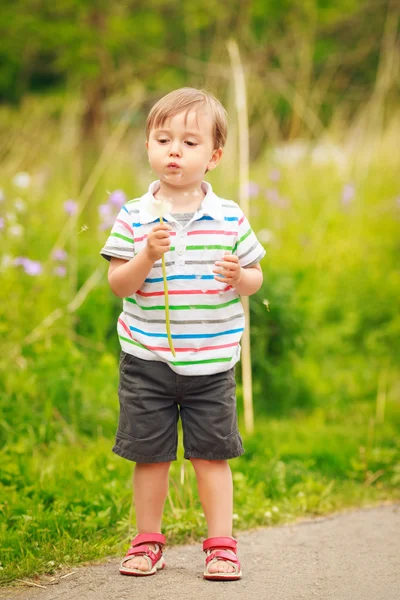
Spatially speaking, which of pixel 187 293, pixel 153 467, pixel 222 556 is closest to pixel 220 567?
pixel 222 556

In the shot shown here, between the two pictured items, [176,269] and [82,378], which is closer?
[176,269]

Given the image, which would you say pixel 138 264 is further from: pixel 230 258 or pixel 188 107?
pixel 188 107

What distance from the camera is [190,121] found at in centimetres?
246

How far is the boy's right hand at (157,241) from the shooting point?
2.33m

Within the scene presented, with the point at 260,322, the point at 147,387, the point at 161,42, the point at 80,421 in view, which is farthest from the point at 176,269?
the point at 161,42

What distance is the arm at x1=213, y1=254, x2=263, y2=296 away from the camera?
7.95 feet

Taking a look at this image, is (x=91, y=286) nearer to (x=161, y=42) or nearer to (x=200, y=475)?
(x=200, y=475)

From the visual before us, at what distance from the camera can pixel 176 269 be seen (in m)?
2.51

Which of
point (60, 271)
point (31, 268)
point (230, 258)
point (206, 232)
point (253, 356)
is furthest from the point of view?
point (253, 356)

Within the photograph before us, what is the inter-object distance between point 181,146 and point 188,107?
122 mm

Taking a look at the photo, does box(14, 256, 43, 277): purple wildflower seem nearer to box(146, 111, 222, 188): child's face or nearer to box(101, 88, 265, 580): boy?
box(101, 88, 265, 580): boy

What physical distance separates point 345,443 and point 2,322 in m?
1.86

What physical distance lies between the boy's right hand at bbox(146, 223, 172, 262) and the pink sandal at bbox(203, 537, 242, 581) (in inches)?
37.8

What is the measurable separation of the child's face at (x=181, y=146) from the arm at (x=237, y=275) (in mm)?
301
